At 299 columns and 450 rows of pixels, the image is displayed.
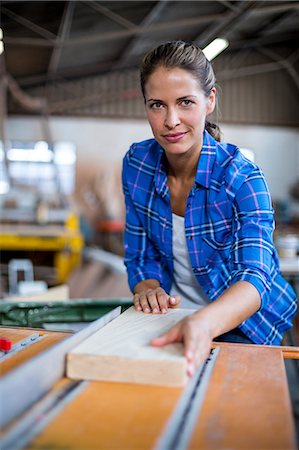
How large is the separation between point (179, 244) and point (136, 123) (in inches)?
411

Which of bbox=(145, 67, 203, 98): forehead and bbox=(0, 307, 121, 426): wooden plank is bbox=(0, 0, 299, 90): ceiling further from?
bbox=(0, 307, 121, 426): wooden plank

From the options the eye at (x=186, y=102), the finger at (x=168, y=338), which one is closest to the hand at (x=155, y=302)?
the finger at (x=168, y=338)

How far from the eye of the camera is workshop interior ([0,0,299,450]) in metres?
0.82

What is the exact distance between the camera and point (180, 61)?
1.37 meters

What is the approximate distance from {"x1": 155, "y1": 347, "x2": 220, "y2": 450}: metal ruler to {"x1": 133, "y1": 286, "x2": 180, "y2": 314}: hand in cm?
26

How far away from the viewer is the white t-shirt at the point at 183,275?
1.57 m

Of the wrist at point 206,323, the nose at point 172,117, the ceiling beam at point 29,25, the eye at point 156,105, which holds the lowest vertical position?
the wrist at point 206,323

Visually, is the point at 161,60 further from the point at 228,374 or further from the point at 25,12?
the point at 25,12

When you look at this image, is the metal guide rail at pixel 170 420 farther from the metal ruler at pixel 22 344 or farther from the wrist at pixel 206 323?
the metal ruler at pixel 22 344

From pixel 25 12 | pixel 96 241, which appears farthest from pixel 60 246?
pixel 96 241

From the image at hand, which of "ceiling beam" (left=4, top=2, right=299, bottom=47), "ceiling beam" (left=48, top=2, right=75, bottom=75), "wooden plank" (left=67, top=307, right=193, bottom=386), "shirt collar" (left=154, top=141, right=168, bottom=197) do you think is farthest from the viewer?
"ceiling beam" (left=4, top=2, right=299, bottom=47)

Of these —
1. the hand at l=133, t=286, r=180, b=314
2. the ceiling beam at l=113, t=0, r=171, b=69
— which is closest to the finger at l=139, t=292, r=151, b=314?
the hand at l=133, t=286, r=180, b=314

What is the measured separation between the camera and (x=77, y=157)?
1163 cm

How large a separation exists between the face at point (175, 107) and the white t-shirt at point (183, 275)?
0.85 feet
